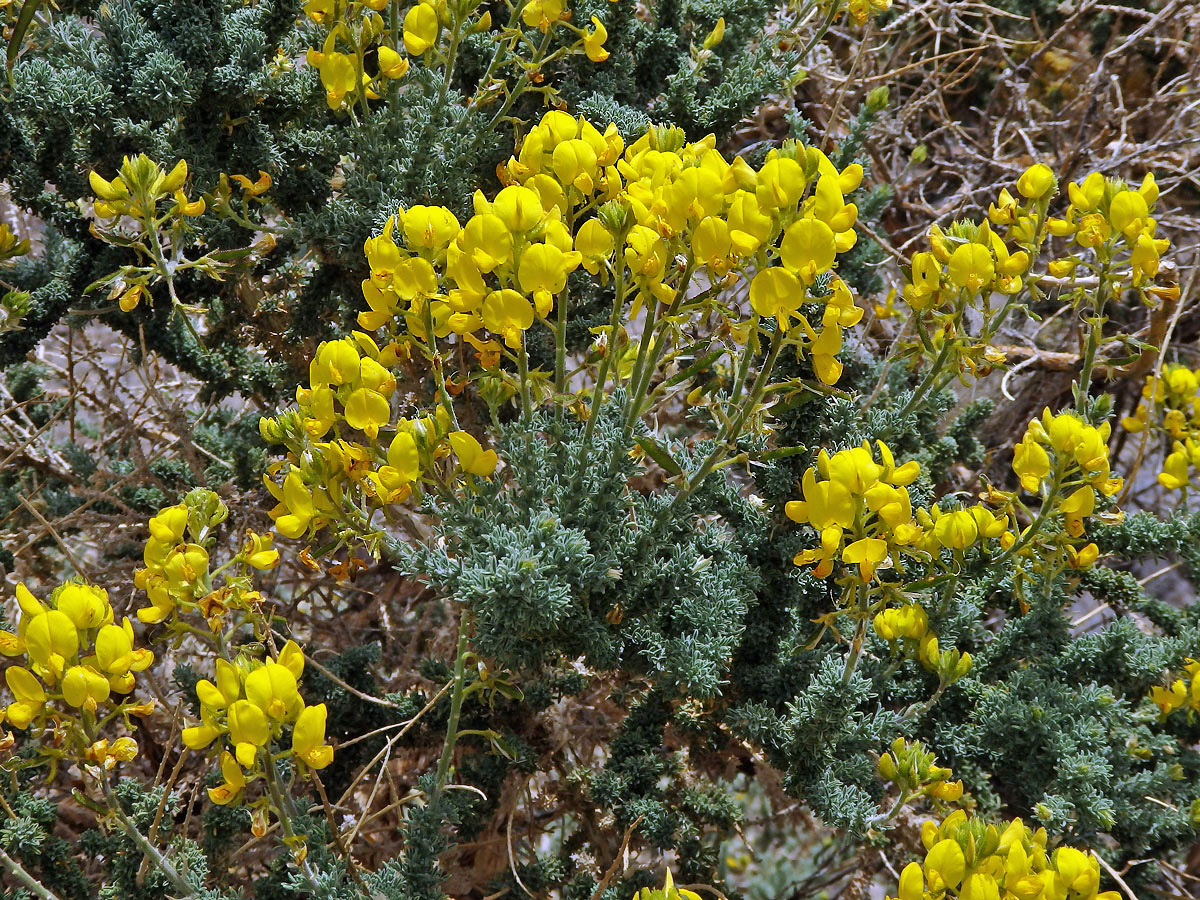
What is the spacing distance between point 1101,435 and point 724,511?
494 millimetres

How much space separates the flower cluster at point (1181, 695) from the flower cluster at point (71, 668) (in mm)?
1443

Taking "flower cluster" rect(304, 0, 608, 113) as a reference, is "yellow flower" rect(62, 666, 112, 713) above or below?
below

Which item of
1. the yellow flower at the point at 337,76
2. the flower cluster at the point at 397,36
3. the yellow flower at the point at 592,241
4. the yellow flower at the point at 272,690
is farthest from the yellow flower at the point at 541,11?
the yellow flower at the point at 272,690

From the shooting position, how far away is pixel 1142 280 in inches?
56.3

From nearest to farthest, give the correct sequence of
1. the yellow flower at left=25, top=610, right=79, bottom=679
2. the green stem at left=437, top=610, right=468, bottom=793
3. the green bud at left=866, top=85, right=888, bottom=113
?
the yellow flower at left=25, top=610, right=79, bottom=679
the green stem at left=437, top=610, right=468, bottom=793
the green bud at left=866, top=85, right=888, bottom=113

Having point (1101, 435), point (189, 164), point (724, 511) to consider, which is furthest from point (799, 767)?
point (189, 164)

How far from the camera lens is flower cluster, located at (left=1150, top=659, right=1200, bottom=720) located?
1.54m

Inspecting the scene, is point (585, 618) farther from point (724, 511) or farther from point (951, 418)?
point (951, 418)

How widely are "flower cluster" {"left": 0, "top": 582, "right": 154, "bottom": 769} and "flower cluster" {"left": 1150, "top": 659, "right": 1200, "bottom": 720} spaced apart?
1443 millimetres

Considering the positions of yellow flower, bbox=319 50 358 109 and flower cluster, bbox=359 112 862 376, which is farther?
yellow flower, bbox=319 50 358 109

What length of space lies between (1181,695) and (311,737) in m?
1.30

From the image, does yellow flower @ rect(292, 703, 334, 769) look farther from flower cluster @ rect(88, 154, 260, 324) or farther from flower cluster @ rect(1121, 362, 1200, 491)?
flower cluster @ rect(1121, 362, 1200, 491)

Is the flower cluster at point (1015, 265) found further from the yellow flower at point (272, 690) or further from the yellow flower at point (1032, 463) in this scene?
the yellow flower at point (272, 690)

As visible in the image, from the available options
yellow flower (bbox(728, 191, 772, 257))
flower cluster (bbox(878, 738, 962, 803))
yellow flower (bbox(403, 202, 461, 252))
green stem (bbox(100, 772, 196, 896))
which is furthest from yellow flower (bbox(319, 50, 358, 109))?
flower cluster (bbox(878, 738, 962, 803))
